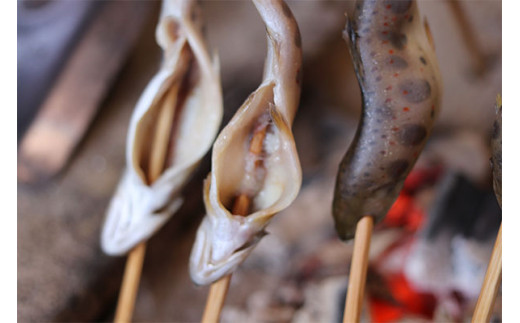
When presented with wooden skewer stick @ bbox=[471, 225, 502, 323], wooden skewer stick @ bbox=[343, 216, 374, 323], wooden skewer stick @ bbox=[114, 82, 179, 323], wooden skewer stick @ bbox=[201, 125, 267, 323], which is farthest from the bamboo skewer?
wooden skewer stick @ bbox=[471, 225, 502, 323]

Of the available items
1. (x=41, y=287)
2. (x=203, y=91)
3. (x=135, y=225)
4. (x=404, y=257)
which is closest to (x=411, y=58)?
(x=203, y=91)

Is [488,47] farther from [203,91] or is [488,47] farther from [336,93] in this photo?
[203,91]

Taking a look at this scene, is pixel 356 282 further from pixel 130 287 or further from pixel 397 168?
pixel 130 287

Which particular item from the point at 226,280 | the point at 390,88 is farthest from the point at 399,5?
the point at 226,280

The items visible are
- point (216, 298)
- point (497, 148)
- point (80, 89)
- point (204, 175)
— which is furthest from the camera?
point (80, 89)

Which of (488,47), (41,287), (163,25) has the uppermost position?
(163,25)

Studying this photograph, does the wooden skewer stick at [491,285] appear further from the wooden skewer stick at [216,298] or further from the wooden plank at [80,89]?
the wooden plank at [80,89]

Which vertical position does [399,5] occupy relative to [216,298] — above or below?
above
